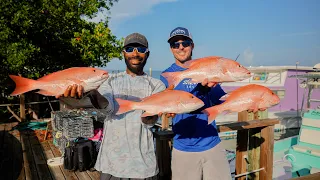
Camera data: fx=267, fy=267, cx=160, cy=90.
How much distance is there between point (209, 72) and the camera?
2719 mm

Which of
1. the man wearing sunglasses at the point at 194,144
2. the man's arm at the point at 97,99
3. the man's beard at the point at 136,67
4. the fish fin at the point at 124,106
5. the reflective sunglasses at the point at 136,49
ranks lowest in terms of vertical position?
the man wearing sunglasses at the point at 194,144

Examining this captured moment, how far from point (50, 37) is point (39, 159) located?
181 inches

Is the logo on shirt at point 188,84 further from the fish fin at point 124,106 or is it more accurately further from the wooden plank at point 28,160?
the wooden plank at point 28,160

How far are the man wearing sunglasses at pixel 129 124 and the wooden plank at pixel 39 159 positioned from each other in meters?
3.00

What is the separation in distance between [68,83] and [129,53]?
0.64 m

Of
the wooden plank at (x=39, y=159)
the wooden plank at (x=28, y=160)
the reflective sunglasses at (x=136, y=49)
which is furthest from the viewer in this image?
the wooden plank at (x=39, y=159)

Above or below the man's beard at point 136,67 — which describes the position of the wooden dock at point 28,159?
below

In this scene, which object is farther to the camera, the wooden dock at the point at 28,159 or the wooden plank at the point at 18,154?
the wooden plank at the point at 18,154

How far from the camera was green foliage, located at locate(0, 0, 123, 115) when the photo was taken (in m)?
7.25

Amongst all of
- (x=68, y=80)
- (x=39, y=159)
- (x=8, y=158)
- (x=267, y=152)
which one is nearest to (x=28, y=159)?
(x=39, y=159)

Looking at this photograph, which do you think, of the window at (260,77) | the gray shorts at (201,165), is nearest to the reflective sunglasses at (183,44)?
the gray shorts at (201,165)

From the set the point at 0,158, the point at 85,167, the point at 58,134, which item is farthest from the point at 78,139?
the point at 0,158

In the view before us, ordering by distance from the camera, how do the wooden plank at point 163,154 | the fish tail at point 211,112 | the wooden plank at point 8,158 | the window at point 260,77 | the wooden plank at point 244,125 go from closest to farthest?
the fish tail at point 211,112 < the wooden plank at point 163,154 < the wooden plank at point 244,125 < the wooden plank at point 8,158 < the window at point 260,77

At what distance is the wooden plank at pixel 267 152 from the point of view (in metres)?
4.07
